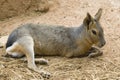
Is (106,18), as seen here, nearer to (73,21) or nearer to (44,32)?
(73,21)

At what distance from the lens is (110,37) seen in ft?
26.0

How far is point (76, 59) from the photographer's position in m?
7.09

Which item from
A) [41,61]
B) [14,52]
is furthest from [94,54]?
[14,52]

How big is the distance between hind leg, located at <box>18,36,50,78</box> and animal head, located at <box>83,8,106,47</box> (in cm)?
105

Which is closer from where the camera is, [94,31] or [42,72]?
[42,72]

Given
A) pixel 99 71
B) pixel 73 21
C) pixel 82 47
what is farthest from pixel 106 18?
pixel 99 71

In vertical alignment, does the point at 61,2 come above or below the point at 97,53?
above

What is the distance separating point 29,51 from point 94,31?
1.23 m

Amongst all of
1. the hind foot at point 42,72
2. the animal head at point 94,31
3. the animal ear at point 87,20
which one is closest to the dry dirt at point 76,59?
the hind foot at point 42,72

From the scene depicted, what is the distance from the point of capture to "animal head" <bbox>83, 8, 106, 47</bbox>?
6922mm

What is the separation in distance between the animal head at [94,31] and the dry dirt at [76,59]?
34 cm

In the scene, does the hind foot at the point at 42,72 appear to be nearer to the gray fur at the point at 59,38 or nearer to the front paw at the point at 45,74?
the front paw at the point at 45,74

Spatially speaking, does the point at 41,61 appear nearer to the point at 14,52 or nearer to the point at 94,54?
the point at 14,52

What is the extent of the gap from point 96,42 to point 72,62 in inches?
22.1
